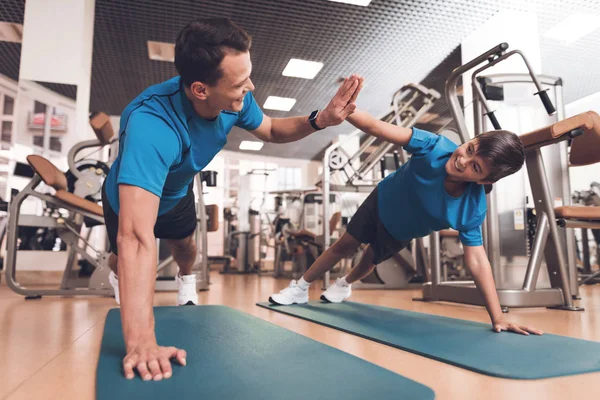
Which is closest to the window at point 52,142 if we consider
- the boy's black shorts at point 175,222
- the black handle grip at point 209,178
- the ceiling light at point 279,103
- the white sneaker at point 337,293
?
the black handle grip at point 209,178

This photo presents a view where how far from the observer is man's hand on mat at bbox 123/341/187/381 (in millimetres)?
1004

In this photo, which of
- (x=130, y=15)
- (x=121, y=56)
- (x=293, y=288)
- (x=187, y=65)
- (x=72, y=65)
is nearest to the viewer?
(x=187, y=65)

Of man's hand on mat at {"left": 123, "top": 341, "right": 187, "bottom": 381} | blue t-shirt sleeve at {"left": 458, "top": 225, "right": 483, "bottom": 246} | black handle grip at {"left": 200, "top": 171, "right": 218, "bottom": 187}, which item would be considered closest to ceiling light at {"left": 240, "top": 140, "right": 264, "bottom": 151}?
black handle grip at {"left": 200, "top": 171, "right": 218, "bottom": 187}

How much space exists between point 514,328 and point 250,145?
860 centimetres

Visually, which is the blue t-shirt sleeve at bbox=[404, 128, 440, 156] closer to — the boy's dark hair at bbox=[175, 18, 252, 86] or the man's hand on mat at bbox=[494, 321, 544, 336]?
the man's hand on mat at bbox=[494, 321, 544, 336]

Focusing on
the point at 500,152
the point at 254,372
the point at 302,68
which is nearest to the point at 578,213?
the point at 500,152

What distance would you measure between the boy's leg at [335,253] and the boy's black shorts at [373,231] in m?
0.05

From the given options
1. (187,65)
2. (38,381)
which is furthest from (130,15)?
(38,381)

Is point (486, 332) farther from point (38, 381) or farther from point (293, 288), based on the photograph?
point (38, 381)

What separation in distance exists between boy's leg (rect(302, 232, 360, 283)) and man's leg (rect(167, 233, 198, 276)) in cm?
63

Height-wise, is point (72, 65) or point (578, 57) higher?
point (578, 57)

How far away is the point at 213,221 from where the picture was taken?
432cm

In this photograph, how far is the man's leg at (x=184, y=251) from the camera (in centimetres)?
216

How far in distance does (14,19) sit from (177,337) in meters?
5.16
